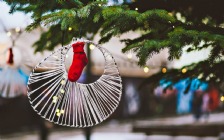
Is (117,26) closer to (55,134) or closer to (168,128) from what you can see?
(168,128)

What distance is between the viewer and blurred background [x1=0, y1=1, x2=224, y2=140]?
221 inches

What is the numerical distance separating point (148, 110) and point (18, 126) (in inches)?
316

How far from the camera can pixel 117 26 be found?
3.25 metres

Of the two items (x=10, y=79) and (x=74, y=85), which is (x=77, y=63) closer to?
(x=74, y=85)

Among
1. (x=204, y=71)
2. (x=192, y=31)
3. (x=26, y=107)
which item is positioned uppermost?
(x=192, y=31)

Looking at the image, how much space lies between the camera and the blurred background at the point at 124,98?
5.61 m

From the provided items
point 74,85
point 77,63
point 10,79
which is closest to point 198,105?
point 10,79

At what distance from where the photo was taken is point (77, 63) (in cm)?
321

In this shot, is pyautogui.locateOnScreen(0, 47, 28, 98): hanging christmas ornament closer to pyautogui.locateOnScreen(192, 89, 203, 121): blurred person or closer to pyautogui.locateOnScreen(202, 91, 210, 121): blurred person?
pyautogui.locateOnScreen(192, 89, 203, 121): blurred person

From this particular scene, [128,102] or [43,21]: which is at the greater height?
[43,21]

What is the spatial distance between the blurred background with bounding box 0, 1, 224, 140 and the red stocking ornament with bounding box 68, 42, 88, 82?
110 cm

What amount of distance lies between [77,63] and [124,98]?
1584 cm

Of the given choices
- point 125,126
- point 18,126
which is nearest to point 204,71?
point 18,126

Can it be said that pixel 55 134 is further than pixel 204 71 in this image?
Yes
